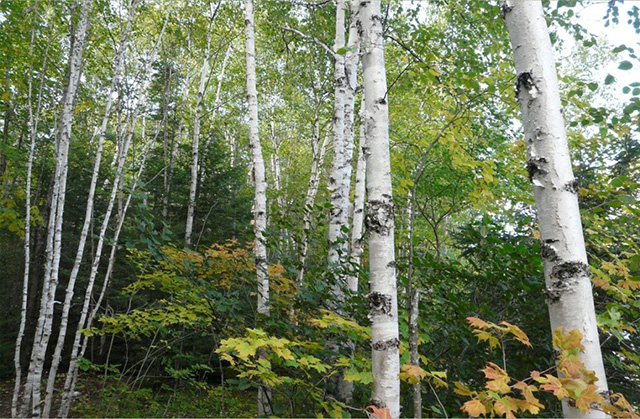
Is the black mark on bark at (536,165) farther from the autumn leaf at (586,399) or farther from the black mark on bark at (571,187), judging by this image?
the autumn leaf at (586,399)

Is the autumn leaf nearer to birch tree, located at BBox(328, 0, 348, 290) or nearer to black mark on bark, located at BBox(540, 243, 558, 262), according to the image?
black mark on bark, located at BBox(540, 243, 558, 262)

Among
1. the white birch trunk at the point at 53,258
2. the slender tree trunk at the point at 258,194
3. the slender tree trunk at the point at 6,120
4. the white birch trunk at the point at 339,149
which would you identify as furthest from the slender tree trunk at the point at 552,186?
the slender tree trunk at the point at 6,120

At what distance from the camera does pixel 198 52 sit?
421 inches

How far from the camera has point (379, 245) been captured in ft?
6.71

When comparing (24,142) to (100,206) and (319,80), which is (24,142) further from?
(319,80)

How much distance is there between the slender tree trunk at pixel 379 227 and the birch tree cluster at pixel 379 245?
1 cm

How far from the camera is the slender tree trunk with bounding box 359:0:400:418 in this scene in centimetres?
191

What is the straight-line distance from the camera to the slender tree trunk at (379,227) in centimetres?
191

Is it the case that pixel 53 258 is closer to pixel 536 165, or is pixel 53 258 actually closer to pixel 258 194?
pixel 258 194

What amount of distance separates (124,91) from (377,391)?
6.49 meters

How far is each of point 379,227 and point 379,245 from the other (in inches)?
3.8

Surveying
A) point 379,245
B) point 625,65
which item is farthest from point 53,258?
point 625,65

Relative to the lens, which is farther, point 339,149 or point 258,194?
point 339,149

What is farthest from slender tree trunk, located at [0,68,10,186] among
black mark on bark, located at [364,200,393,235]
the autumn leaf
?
the autumn leaf
